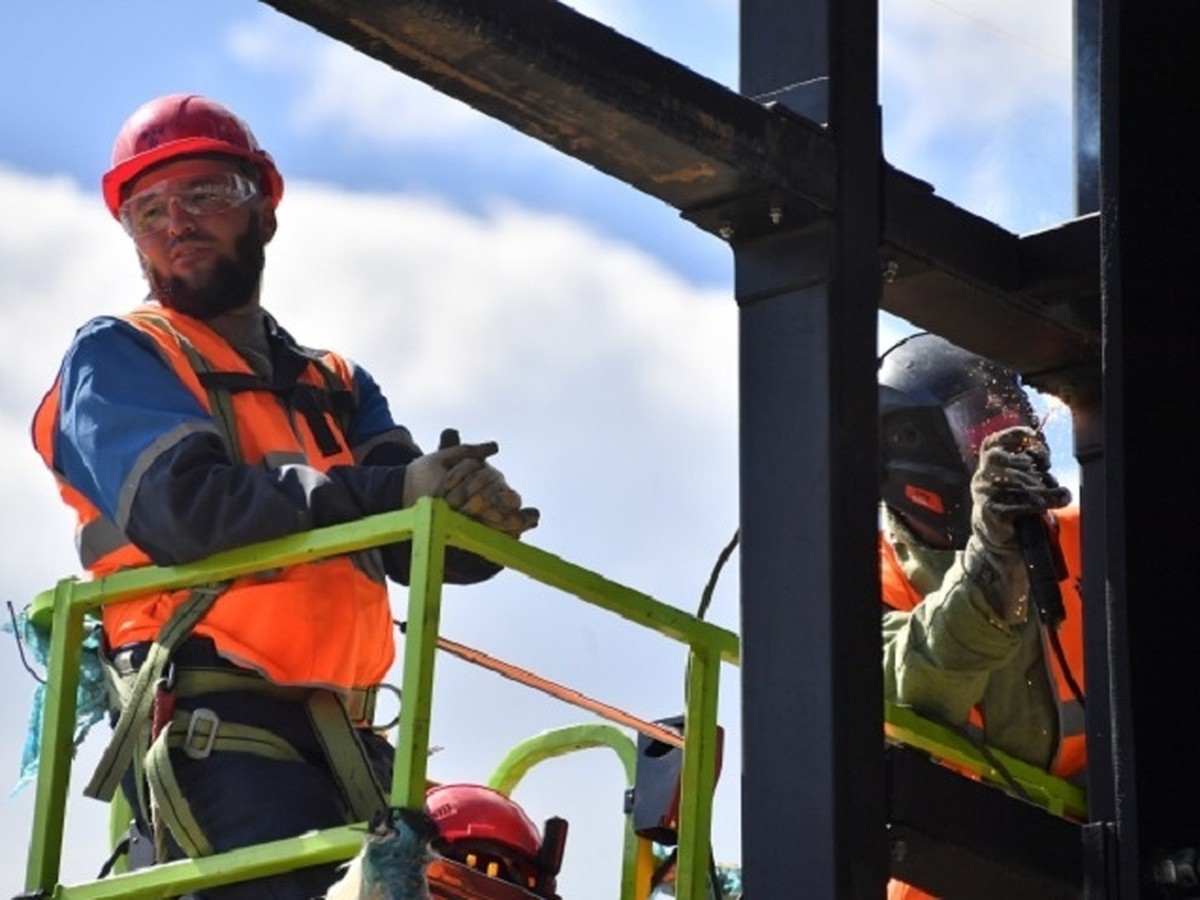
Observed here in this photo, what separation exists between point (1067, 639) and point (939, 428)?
84 centimetres

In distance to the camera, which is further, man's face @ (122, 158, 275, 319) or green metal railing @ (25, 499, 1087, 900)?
man's face @ (122, 158, 275, 319)

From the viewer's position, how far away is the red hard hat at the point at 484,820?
6.58 metres

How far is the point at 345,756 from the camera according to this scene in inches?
233

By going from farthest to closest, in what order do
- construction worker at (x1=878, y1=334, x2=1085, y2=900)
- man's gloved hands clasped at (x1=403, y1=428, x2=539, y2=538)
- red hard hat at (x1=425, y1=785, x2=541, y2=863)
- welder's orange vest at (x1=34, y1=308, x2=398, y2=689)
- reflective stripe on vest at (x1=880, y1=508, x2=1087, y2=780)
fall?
reflective stripe on vest at (x1=880, y1=508, x2=1087, y2=780) → red hard hat at (x1=425, y1=785, x2=541, y2=863) → construction worker at (x1=878, y1=334, x2=1085, y2=900) → welder's orange vest at (x1=34, y1=308, x2=398, y2=689) → man's gloved hands clasped at (x1=403, y1=428, x2=539, y2=538)

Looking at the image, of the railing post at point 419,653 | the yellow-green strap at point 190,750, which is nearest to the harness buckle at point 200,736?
the yellow-green strap at point 190,750

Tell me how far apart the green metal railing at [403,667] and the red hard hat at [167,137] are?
114 cm

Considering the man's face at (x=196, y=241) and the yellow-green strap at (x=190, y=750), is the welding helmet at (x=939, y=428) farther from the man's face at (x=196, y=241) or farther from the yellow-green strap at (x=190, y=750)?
the yellow-green strap at (x=190, y=750)

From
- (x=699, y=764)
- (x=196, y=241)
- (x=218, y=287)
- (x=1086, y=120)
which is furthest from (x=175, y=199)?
(x=1086, y=120)

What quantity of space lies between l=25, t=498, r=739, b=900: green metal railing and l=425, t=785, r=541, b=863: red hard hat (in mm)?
903

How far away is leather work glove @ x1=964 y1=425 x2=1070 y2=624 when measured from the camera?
6.00 m

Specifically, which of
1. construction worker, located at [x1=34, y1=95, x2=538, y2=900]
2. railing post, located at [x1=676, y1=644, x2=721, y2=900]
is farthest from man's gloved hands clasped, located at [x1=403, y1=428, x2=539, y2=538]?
railing post, located at [x1=676, y1=644, x2=721, y2=900]

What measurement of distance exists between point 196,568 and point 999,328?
162 cm

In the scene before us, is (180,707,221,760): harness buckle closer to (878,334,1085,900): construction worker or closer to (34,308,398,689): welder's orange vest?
(34,308,398,689): welder's orange vest

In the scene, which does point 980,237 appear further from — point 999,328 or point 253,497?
point 253,497
